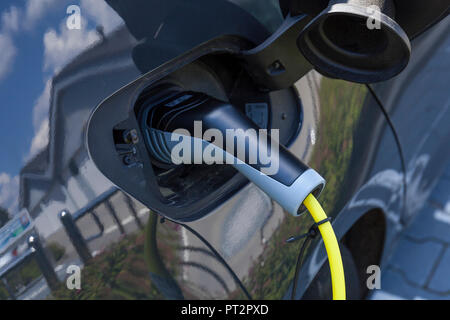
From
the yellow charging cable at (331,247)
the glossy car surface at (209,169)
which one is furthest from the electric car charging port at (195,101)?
the yellow charging cable at (331,247)

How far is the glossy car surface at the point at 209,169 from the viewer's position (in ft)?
2.39

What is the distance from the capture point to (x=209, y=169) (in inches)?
39.9

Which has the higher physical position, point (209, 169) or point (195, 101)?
point (195, 101)

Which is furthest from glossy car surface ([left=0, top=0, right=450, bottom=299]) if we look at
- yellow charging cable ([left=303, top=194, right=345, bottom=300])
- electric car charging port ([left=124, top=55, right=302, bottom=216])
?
yellow charging cable ([left=303, top=194, right=345, bottom=300])

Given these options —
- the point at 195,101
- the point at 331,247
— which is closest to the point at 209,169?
the point at 195,101

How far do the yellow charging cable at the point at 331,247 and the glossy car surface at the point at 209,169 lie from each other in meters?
0.20

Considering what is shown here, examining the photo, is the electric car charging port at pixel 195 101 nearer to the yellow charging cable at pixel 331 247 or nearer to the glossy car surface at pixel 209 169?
the glossy car surface at pixel 209 169

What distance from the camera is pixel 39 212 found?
755mm

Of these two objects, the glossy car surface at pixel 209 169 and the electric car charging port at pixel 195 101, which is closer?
the glossy car surface at pixel 209 169

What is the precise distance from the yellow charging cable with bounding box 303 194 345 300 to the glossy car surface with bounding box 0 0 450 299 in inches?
7.8

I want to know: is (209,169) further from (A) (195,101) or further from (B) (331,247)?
(B) (331,247)

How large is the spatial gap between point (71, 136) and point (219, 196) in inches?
13.5

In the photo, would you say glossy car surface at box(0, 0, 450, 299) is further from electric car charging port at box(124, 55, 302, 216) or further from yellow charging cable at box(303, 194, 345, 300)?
yellow charging cable at box(303, 194, 345, 300)

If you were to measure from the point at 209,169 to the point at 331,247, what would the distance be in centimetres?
30
